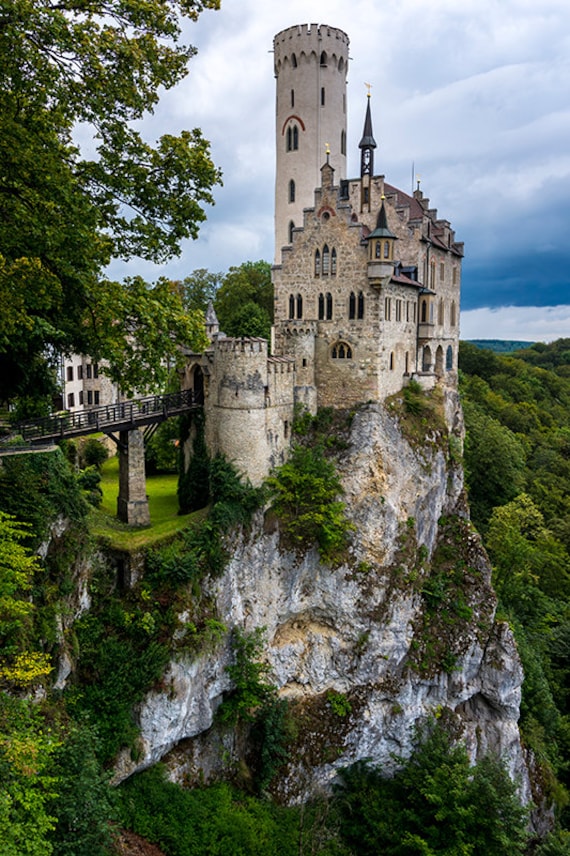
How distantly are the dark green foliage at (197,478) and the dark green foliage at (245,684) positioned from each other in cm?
639

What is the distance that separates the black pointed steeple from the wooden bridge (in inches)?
698

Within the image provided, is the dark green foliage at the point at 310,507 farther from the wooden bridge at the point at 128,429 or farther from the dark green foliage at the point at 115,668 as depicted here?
the dark green foliage at the point at 115,668

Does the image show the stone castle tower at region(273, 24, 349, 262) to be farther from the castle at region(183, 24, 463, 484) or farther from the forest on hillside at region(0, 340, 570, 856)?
the forest on hillside at region(0, 340, 570, 856)

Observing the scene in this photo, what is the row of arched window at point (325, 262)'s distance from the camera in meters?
32.5

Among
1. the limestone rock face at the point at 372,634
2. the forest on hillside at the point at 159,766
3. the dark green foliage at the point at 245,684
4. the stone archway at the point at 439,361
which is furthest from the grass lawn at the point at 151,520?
the stone archway at the point at 439,361

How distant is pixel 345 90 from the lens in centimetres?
3806

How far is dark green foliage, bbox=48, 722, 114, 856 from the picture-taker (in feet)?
52.5

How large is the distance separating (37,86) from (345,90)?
97.6ft

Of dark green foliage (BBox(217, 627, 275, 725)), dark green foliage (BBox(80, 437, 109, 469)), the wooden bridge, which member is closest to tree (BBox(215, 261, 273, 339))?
dark green foliage (BBox(80, 437, 109, 469))

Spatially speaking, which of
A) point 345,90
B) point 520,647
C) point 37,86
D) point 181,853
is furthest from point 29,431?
point 520,647

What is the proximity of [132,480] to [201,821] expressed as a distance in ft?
46.1

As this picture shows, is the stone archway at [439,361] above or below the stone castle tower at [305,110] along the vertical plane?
below

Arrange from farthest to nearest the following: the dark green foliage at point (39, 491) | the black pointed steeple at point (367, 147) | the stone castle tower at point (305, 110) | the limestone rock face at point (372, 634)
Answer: the stone castle tower at point (305, 110) < the black pointed steeple at point (367, 147) < the limestone rock face at point (372, 634) < the dark green foliage at point (39, 491)

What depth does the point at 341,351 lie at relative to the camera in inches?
1297
